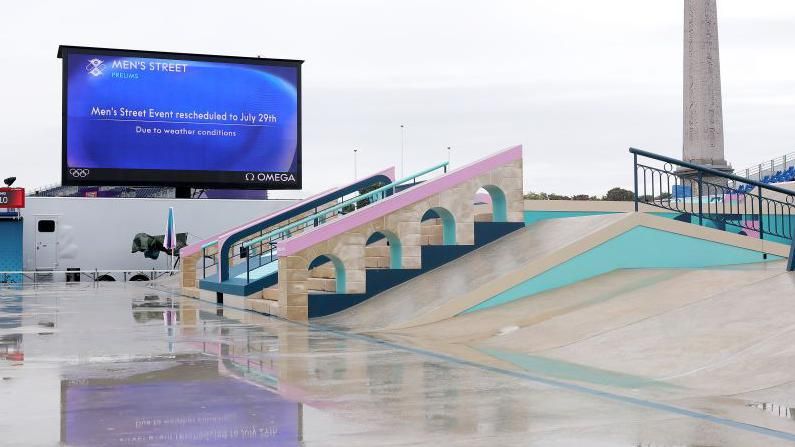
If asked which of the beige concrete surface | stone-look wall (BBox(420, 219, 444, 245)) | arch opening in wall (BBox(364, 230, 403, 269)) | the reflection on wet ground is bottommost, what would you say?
the reflection on wet ground

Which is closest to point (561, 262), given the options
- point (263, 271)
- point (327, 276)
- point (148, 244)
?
point (327, 276)

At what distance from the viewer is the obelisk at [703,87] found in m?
44.6

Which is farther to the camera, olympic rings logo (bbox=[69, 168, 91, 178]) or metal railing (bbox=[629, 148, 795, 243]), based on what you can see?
olympic rings logo (bbox=[69, 168, 91, 178])

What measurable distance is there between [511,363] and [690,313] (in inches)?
106

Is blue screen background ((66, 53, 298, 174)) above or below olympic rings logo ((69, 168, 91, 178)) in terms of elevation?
above

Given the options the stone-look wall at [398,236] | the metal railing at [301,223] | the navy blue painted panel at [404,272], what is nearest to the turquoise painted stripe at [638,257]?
the navy blue painted panel at [404,272]

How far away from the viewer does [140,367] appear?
10.2 metres

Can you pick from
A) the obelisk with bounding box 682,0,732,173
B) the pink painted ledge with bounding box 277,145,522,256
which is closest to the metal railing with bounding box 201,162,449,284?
the pink painted ledge with bounding box 277,145,522,256

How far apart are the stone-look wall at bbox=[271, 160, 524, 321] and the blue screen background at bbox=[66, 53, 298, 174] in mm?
24758

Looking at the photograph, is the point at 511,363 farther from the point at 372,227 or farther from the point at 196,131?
the point at 196,131

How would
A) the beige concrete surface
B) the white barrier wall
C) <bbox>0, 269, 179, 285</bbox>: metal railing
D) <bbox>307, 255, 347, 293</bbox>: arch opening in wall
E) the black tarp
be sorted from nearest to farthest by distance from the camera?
the beige concrete surface
<bbox>307, 255, 347, 293</bbox>: arch opening in wall
<bbox>0, 269, 179, 285</bbox>: metal railing
the black tarp
the white barrier wall

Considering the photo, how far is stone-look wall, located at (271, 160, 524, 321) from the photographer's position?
56.6ft

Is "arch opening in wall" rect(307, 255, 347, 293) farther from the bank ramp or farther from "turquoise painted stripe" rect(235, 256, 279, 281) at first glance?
"turquoise painted stripe" rect(235, 256, 279, 281)

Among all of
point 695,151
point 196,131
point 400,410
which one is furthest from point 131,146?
point 400,410
